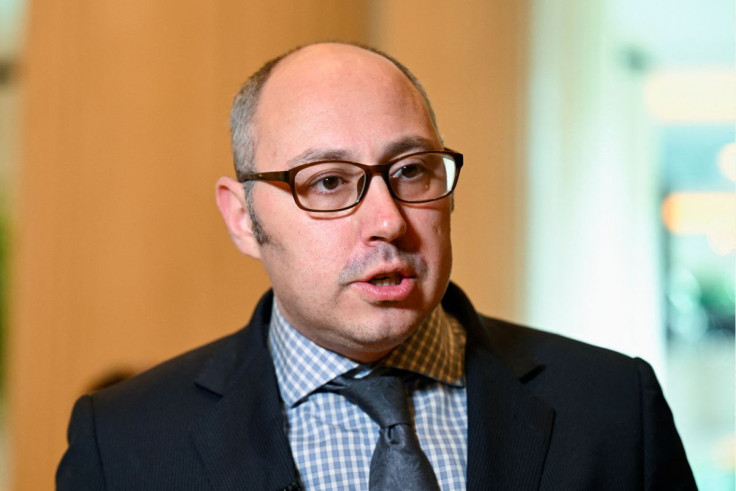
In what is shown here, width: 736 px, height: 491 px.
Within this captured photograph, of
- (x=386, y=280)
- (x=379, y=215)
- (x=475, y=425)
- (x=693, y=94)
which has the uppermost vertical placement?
(x=693, y=94)

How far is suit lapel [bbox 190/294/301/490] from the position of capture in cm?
146

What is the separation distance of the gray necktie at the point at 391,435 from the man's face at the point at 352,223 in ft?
0.17

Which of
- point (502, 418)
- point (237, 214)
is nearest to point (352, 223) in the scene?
point (237, 214)

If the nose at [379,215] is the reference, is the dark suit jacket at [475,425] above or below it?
below

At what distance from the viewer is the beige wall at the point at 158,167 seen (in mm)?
2717

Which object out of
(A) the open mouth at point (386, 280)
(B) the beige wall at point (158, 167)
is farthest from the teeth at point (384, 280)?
(B) the beige wall at point (158, 167)

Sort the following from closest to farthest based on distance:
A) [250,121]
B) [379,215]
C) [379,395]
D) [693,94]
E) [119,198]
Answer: [379,215]
[379,395]
[250,121]
[119,198]
[693,94]

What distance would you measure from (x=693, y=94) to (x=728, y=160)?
0.37 m

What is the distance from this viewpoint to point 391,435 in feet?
4.82

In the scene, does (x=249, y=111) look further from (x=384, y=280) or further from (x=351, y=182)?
(x=384, y=280)

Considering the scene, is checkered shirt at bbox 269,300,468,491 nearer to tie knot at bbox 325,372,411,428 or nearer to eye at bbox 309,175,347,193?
tie knot at bbox 325,372,411,428

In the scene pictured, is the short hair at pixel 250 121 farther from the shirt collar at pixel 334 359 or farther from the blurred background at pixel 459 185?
the blurred background at pixel 459 185

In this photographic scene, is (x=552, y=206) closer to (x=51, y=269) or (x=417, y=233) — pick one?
(x=51, y=269)

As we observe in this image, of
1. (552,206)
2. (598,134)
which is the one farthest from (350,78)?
(598,134)
